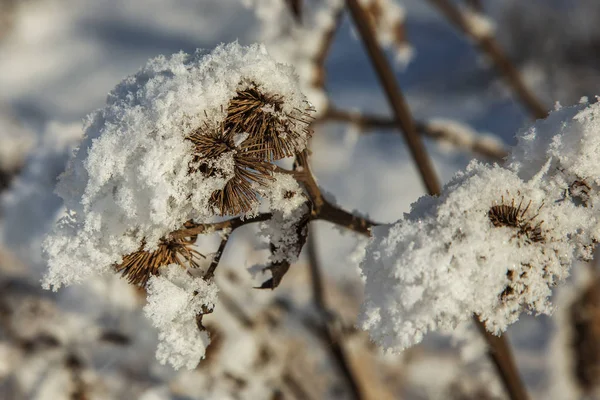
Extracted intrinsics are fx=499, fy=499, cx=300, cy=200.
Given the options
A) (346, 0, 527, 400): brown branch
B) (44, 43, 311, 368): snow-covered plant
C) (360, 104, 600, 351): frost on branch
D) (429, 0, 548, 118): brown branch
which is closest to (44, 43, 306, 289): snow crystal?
(44, 43, 311, 368): snow-covered plant

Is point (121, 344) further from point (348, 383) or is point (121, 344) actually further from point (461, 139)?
point (461, 139)

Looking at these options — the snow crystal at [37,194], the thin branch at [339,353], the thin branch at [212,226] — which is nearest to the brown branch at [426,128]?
the thin branch at [339,353]

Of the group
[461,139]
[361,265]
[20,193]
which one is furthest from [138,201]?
[461,139]

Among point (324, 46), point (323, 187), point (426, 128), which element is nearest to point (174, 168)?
point (323, 187)

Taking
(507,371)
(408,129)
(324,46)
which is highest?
(324,46)

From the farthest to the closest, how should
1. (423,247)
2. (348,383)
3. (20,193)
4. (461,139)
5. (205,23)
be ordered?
1. (205,23)
2. (461,139)
3. (348,383)
4. (20,193)
5. (423,247)

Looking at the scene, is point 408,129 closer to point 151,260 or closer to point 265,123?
point 265,123
